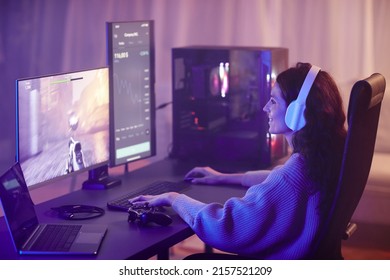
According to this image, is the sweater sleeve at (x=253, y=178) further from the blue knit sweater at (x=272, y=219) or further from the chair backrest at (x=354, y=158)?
the chair backrest at (x=354, y=158)

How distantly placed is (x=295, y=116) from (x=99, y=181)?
0.88m

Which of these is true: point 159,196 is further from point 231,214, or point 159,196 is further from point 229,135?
point 229,135

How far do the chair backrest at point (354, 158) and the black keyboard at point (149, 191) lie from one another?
2.19 ft

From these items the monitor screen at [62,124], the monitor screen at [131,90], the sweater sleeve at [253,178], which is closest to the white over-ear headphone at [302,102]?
A: the sweater sleeve at [253,178]

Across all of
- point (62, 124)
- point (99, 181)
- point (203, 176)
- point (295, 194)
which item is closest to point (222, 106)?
point (203, 176)

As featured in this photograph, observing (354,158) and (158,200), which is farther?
(158,200)

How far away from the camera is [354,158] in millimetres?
1856

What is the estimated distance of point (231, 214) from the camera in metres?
2.05

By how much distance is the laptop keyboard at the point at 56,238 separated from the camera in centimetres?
190

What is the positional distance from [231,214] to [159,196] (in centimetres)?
32

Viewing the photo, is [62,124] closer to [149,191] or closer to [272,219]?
[149,191]

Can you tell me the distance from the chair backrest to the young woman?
0.06 m
